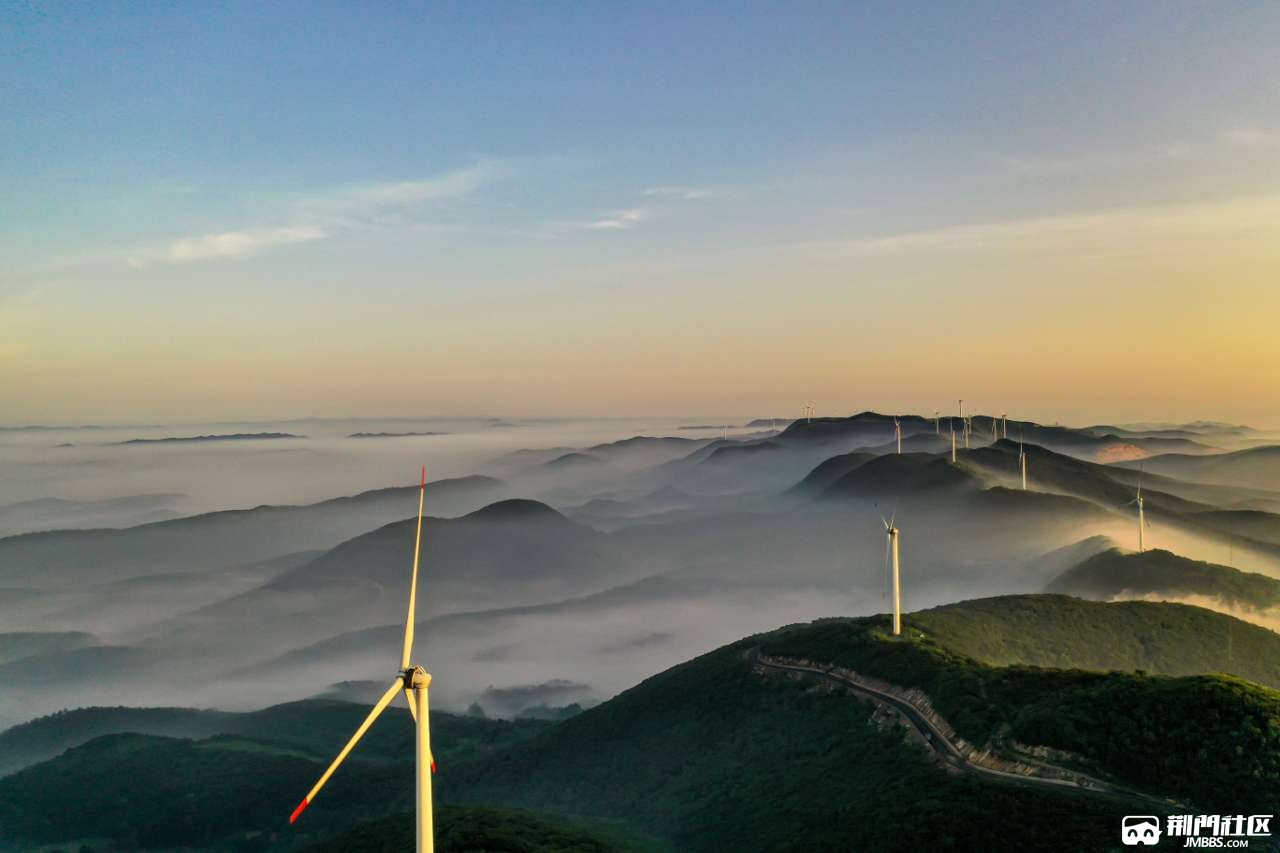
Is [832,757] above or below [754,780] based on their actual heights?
above

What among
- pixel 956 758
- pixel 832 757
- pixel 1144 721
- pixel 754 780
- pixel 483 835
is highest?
pixel 1144 721

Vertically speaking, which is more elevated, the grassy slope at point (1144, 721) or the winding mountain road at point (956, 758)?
the grassy slope at point (1144, 721)

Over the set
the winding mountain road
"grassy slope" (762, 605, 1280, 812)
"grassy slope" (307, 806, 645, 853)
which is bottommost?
"grassy slope" (307, 806, 645, 853)

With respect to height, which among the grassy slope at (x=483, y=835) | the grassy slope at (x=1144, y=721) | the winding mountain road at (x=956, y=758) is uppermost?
the grassy slope at (x=1144, y=721)

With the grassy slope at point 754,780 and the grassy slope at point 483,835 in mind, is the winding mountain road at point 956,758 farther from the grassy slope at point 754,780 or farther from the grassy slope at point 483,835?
the grassy slope at point 483,835

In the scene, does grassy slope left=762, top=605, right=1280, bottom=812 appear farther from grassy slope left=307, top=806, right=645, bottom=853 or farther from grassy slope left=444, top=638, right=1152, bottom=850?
grassy slope left=307, top=806, right=645, bottom=853

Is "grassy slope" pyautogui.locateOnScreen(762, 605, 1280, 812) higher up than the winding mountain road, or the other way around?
"grassy slope" pyautogui.locateOnScreen(762, 605, 1280, 812)

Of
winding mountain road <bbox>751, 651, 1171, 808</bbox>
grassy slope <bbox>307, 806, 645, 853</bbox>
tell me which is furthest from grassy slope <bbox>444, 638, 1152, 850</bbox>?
grassy slope <bbox>307, 806, 645, 853</bbox>

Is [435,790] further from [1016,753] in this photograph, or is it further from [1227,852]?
[1227,852]

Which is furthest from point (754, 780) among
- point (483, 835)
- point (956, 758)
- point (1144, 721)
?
point (1144, 721)

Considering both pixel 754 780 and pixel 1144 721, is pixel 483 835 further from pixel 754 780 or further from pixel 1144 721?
pixel 1144 721

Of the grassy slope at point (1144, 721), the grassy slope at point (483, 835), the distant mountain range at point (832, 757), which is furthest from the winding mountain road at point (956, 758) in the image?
→ the grassy slope at point (483, 835)

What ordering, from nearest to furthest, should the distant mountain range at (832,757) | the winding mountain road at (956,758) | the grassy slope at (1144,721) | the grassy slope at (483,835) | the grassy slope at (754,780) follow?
the grassy slope at (754,780)
the grassy slope at (1144,721)
the distant mountain range at (832,757)
the winding mountain road at (956,758)
the grassy slope at (483,835)
